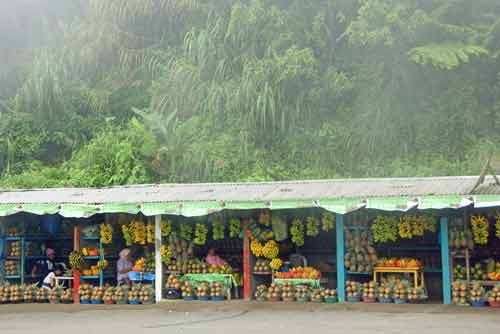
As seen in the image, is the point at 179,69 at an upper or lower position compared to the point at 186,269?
upper

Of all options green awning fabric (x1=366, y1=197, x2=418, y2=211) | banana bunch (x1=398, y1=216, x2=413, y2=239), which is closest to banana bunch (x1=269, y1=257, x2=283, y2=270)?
banana bunch (x1=398, y1=216, x2=413, y2=239)

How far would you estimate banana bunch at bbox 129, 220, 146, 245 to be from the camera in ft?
53.5

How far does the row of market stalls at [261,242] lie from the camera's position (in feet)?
45.6

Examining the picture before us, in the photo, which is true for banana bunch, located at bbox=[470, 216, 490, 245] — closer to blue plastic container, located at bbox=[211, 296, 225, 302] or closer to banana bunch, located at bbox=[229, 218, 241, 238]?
banana bunch, located at bbox=[229, 218, 241, 238]

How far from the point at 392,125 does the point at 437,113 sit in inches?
69.8

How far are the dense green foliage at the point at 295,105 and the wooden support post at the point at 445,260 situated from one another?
910 cm

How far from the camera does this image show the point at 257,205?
554 inches

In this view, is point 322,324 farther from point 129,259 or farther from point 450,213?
point 129,259

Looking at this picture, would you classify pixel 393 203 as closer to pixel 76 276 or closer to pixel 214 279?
pixel 214 279

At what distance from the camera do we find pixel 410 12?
2503 cm

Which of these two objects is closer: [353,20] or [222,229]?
[222,229]

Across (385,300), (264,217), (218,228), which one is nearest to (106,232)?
(218,228)

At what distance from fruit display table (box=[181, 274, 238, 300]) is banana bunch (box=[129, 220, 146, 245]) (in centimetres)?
135

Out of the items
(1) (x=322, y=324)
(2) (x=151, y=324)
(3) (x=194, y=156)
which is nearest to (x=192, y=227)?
(2) (x=151, y=324)
